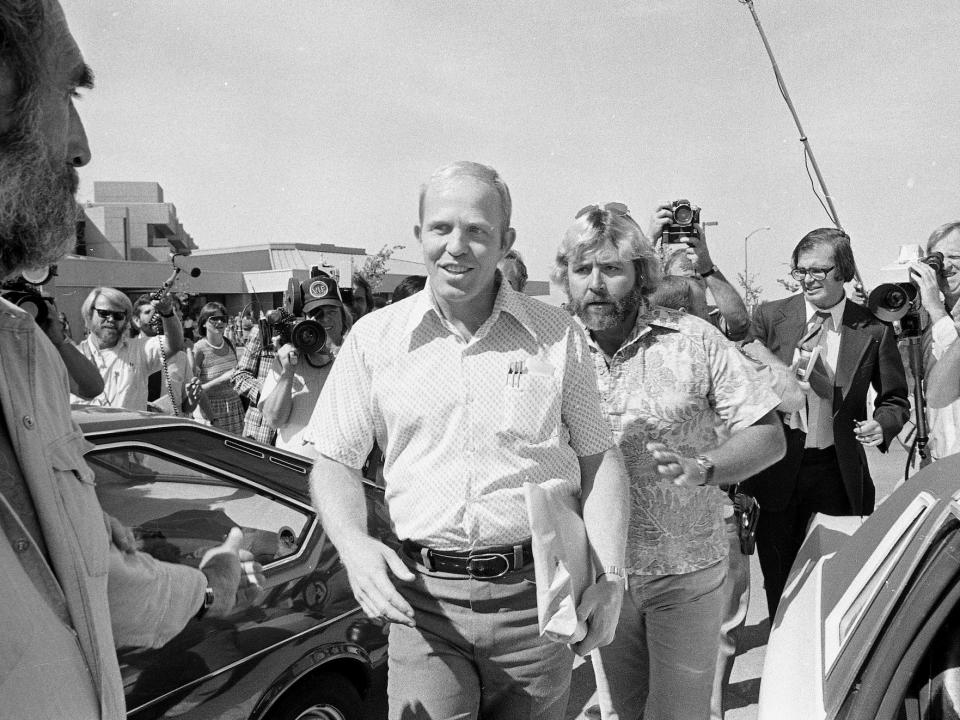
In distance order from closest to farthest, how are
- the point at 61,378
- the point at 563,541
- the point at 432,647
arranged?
the point at 61,378
the point at 563,541
the point at 432,647

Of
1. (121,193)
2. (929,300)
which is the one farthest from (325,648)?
(121,193)

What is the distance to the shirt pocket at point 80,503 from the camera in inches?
49.4

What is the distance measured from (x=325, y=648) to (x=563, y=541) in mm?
1184

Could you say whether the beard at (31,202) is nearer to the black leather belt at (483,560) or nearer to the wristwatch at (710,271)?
the black leather belt at (483,560)

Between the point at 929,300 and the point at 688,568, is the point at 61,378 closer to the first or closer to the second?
the point at 688,568

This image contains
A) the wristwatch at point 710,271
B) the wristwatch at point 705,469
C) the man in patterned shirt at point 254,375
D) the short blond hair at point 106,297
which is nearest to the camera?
the wristwatch at point 705,469

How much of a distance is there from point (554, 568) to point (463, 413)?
40cm

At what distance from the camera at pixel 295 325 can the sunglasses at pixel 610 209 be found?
2.27 meters

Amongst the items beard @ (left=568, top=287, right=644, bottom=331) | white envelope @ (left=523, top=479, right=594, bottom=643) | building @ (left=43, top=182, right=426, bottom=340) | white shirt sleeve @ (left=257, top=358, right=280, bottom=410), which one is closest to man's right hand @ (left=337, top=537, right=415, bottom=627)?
white envelope @ (left=523, top=479, right=594, bottom=643)

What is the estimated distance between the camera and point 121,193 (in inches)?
2352

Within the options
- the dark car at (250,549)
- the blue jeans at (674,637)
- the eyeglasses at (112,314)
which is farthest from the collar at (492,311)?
the eyeglasses at (112,314)

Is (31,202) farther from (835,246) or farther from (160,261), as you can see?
(160,261)

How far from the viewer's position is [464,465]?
181cm

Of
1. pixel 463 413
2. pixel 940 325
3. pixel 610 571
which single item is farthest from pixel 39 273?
pixel 940 325
